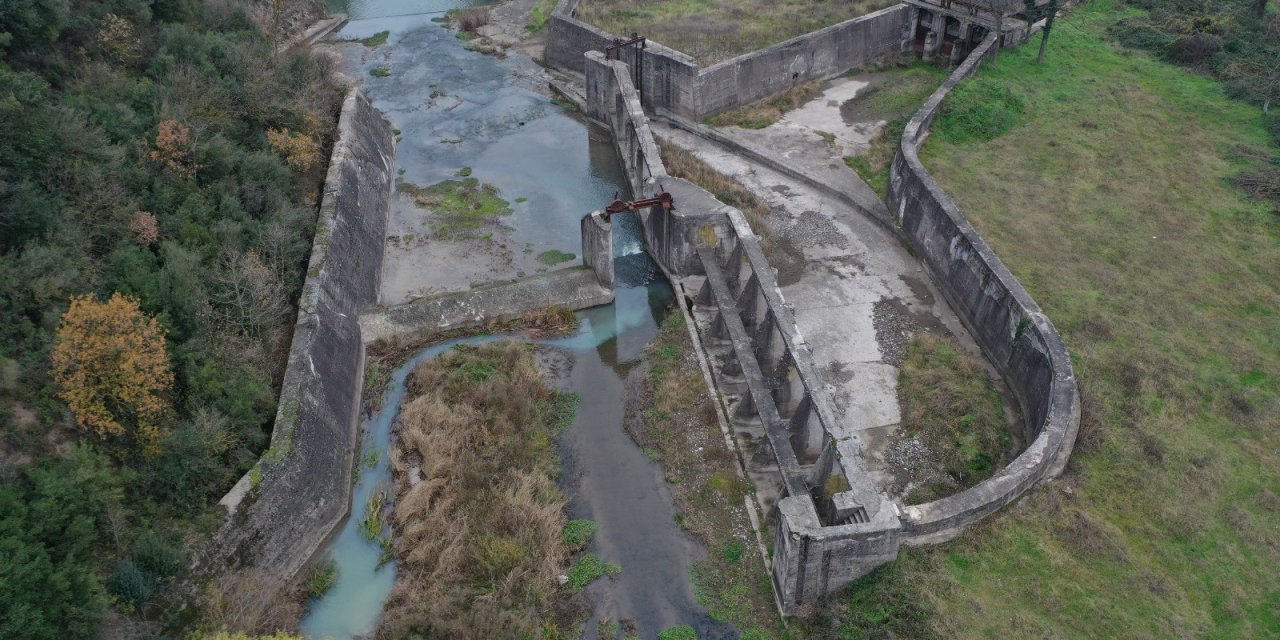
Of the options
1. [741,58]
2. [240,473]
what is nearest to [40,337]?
[240,473]

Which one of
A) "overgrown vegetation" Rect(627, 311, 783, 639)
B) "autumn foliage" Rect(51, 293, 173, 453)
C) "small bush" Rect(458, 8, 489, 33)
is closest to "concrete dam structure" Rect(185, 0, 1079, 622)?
"overgrown vegetation" Rect(627, 311, 783, 639)

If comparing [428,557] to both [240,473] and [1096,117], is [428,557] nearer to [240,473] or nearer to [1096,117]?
[240,473]

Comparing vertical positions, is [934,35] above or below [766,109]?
above

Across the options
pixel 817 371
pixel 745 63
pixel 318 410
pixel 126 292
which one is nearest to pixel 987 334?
pixel 817 371

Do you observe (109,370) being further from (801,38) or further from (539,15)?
(539,15)

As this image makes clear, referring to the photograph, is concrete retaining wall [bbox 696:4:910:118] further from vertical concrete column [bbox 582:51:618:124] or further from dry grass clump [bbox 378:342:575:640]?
dry grass clump [bbox 378:342:575:640]
